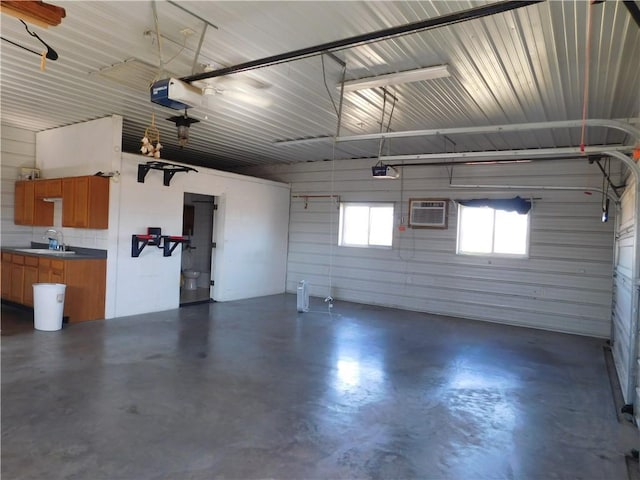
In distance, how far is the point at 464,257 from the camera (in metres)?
7.59

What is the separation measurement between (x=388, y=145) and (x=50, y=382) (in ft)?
19.6

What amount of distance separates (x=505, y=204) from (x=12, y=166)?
853 centimetres

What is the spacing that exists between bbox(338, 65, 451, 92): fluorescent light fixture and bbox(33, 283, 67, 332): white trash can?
175 inches

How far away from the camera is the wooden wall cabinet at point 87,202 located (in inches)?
231

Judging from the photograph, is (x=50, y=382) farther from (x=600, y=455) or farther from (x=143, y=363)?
(x=600, y=455)

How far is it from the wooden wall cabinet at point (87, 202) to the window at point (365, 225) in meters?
4.73

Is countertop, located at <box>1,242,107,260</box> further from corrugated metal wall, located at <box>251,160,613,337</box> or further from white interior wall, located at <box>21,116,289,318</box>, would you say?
corrugated metal wall, located at <box>251,160,613,337</box>

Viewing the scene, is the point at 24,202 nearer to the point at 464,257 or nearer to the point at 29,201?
the point at 29,201

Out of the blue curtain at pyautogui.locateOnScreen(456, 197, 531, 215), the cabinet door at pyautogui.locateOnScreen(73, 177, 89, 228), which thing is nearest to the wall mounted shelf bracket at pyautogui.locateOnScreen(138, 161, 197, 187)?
the cabinet door at pyautogui.locateOnScreen(73, 177, 89, 228)

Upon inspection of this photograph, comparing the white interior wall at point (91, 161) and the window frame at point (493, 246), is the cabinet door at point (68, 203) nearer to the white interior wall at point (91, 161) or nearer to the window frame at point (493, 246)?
the white interior wall at point (91, 161)

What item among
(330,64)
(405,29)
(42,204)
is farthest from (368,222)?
(405,29)

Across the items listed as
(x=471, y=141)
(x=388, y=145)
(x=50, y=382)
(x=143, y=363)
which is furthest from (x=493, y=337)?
(x=50, y=382)

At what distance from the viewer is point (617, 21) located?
298 cm

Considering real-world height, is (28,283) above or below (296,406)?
above
